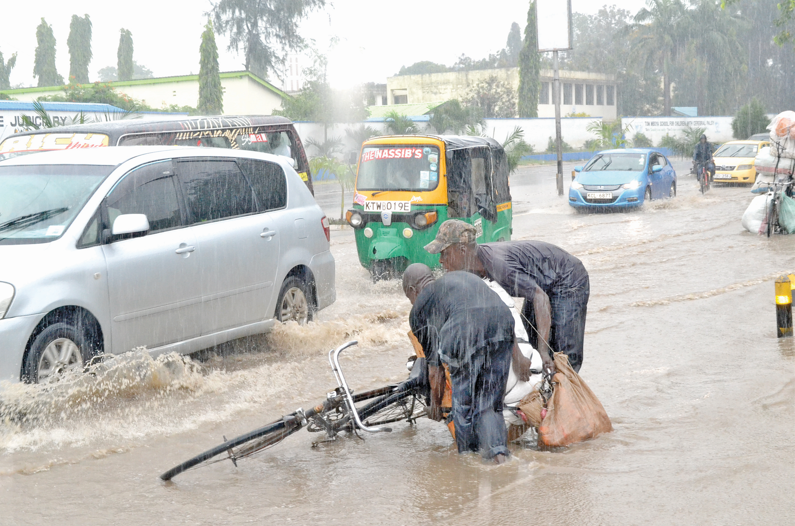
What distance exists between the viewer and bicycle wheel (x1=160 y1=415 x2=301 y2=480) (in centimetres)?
466

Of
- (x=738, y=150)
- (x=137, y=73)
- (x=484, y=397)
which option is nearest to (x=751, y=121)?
(x=738, y=150)

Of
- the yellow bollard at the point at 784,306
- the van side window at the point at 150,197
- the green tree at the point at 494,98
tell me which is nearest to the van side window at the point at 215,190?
the van side window at the point at 150,197

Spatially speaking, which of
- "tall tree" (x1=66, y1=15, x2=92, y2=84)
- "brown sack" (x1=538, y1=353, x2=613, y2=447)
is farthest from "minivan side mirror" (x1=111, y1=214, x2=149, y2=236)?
"tall tree" (x1=66, y1=15, x2=92, y2=84)

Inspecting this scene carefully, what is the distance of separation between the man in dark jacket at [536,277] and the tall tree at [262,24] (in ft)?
167

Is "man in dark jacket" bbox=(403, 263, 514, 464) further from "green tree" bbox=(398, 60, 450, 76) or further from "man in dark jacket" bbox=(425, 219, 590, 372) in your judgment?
"green tree" bbox=(398, 60, 450, 76)

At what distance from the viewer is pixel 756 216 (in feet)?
50.8

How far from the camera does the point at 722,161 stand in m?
27.9

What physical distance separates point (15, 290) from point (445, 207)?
648 cm

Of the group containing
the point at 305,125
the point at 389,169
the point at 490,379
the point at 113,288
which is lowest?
the point at 490,379

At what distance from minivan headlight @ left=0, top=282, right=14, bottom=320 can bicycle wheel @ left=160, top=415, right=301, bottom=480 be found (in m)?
1.44

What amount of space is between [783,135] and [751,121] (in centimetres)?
3669

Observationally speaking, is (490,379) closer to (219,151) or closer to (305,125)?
(219,151)

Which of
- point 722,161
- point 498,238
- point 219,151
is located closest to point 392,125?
point 722,161

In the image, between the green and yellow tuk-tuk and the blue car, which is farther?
the blue car
